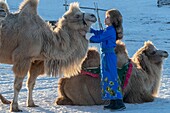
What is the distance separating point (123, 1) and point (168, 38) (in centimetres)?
2186

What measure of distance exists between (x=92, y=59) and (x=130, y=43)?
12564mm

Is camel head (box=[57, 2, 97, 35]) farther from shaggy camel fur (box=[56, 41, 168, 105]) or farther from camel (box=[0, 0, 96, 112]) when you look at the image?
shaggy camel fur (box=[56, 41, 168, 105])

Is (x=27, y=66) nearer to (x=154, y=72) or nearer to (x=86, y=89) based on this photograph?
(x=86, y=89)

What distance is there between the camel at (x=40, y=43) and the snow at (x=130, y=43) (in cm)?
61

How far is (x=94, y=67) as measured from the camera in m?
7.70

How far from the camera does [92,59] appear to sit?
7816 millimetres

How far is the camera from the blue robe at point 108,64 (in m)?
6.90

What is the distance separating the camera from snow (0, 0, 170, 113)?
714 cm

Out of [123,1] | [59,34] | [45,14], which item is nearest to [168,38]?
[45,14]

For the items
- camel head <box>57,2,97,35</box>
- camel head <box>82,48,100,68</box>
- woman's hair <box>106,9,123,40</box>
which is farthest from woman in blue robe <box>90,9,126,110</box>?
camel head <box>82,48,100,68</box>

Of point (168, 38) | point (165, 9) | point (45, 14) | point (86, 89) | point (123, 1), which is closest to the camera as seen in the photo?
point (86, 89)

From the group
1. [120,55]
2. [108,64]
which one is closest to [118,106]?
[108,64]

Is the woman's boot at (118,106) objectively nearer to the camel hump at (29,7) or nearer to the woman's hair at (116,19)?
the woman's hair at (116,19)

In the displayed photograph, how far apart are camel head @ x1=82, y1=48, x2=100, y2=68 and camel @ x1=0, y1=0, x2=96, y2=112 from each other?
1.62 ft
